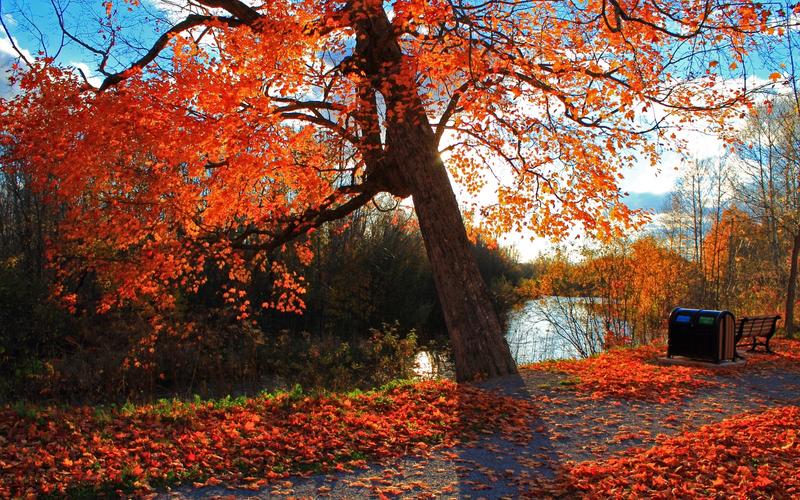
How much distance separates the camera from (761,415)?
758 cm

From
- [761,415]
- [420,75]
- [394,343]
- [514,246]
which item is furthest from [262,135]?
[514,246]

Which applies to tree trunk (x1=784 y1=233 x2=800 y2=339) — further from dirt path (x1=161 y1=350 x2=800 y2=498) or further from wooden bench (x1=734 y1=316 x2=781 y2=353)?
dirt path (x1=161 y1=350 x2=800 y2=498)

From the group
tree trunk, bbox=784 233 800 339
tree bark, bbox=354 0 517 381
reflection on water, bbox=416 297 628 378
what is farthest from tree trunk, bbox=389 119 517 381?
tree trunk, bbox=784 233 800 339

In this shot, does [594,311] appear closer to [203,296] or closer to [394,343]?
[394,343]

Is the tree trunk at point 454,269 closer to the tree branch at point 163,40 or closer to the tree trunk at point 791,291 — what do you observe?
the tree branch at point 163,40

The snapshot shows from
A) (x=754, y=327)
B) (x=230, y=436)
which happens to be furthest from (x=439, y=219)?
(x=754, y=327)

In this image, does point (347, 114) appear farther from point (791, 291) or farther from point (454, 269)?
point (791, 291)

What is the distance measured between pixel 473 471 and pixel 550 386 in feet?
12.5

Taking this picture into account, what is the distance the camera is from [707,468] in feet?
17.5

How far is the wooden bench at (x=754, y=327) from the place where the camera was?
1309cm

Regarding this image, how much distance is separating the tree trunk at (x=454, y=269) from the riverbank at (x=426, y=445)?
107cm

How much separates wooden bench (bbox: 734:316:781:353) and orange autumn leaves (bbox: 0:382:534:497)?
25.0 ft

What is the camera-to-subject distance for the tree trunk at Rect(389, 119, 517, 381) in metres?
9.87

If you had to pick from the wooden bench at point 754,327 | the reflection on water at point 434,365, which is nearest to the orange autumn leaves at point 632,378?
the wooden bench at point 754,327
